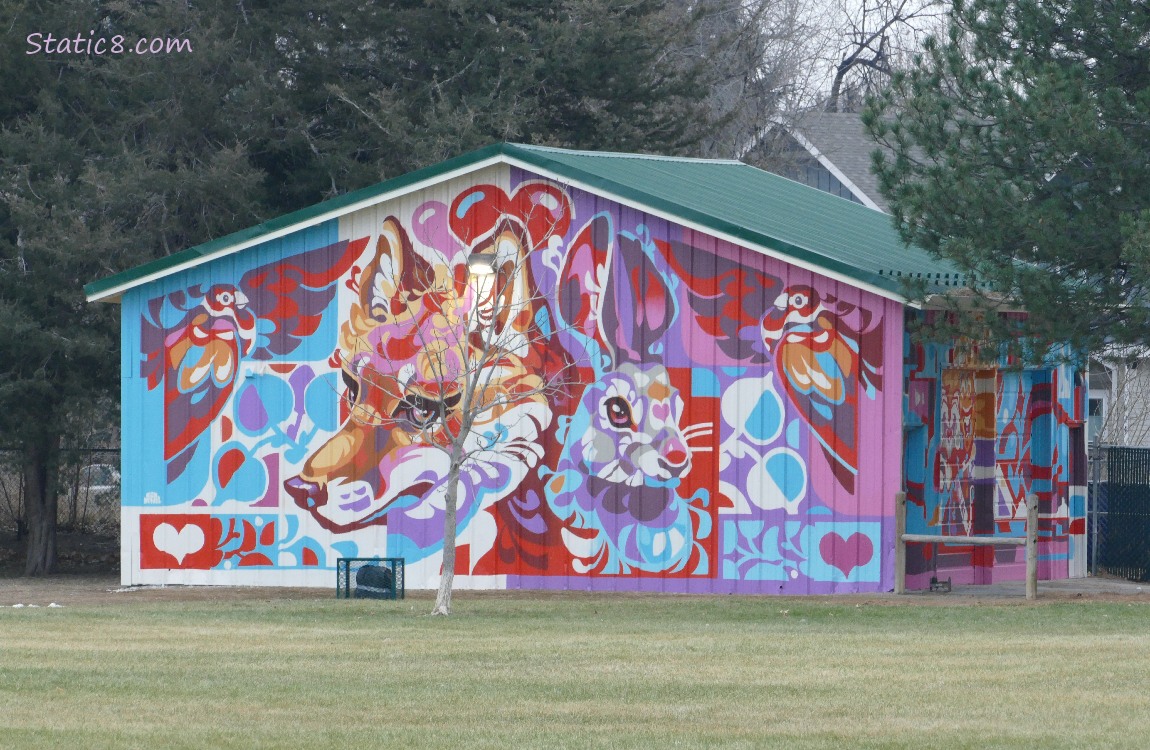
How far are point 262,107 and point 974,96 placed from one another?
49.5 ft

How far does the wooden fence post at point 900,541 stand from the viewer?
20281 millimetres

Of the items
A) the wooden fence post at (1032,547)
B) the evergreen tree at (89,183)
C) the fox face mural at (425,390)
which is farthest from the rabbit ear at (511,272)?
the evergreen tree at (89,183)

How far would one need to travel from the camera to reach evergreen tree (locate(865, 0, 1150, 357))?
1897 cm

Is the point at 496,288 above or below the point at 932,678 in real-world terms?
above

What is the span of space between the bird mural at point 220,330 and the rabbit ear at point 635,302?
326 cm

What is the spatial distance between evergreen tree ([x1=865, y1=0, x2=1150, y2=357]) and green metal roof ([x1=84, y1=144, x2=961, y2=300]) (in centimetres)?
110

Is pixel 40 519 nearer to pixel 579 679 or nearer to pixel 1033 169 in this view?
pixel 1033 169

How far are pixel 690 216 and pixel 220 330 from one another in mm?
6157

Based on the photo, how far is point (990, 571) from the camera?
23031mm

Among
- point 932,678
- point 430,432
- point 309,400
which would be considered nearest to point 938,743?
point 932,678

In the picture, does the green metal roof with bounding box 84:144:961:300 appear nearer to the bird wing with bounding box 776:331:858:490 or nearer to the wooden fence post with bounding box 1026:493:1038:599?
the bird wing with bounding box 776:331:858:490

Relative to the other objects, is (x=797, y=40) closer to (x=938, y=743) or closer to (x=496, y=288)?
(x=496, y=288)

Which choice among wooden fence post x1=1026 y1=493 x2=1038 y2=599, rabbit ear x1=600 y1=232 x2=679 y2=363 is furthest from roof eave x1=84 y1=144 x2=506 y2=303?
wooden fence post x1=1026 y1=493 x2=1038 y2=599

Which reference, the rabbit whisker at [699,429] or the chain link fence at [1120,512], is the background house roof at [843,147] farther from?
the rabbit whisker at [699,429]
